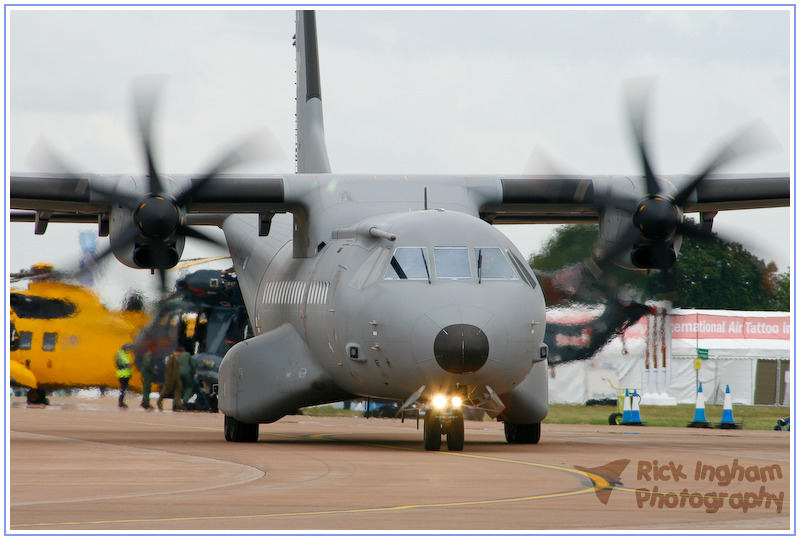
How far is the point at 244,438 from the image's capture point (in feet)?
64.4

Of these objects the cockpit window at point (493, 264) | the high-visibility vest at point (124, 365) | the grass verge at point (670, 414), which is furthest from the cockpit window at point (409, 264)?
the high-visibility vest at point (124, 365)

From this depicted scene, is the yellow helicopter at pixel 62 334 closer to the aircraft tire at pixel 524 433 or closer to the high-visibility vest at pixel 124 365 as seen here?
the high-visibility vest at pixel 124 365

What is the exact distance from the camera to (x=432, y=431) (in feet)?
55.3

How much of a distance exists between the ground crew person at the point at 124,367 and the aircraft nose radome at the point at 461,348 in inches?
680

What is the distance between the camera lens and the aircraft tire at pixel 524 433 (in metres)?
19.7

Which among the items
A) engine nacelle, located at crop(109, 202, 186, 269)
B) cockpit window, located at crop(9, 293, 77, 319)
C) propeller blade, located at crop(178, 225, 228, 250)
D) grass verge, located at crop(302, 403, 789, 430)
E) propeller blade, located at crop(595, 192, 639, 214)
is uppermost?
propeller blade, located at crop(595, 192, 639, 214)

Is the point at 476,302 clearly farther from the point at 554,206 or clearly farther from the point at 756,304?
the point at 756,304

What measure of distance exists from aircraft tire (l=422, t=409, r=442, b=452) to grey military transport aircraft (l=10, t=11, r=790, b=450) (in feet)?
0.08

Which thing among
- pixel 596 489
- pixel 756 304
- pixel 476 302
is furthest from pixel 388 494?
pixel 756 304

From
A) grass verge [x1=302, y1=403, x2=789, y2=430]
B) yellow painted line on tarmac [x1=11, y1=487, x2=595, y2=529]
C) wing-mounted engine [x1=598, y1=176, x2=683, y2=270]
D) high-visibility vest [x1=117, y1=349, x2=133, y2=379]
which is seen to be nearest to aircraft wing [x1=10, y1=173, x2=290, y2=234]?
wing-mounted engine [x1=598, y1=176, x2=683, y2=270]

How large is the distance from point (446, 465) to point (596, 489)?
307 centimetres

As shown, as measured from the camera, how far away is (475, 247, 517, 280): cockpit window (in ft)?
54.6

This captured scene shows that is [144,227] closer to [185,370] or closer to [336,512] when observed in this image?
[336,512]

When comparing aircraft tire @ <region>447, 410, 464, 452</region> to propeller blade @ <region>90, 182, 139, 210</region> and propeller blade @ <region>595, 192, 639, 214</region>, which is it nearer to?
propeller blade @ <region>595, 192, 639, 214</region>
